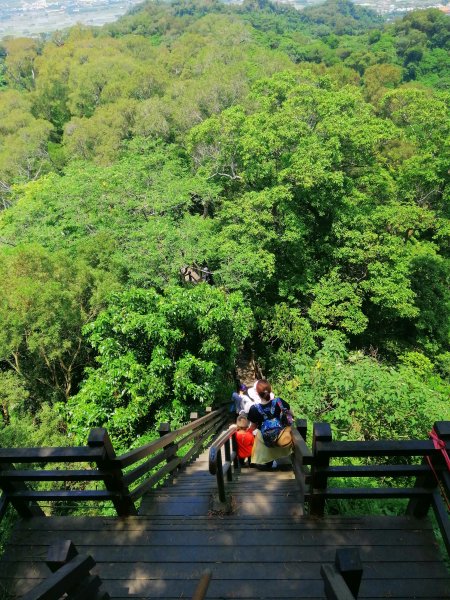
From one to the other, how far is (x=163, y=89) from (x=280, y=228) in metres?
25.3

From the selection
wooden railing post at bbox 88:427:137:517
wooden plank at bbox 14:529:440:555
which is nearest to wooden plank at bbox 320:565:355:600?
wooden plank at bbox 14:529:440:555

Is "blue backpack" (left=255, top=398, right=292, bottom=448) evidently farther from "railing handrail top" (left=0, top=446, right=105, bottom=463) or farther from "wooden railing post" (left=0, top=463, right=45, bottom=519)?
"wooden railing post" (left=0, top=463, right=45, bottom=519)

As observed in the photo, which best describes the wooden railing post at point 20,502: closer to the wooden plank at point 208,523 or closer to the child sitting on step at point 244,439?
the wooden plank at point 208,523

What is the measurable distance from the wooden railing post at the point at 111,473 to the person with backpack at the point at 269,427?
1880 millimetres

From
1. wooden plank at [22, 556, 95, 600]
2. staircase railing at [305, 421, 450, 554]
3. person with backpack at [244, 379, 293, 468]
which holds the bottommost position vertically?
person with backpack at [244, 379, 293, 468]

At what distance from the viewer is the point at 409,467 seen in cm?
306

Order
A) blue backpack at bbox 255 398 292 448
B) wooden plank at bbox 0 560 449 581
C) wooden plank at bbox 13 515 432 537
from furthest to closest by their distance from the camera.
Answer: blue backpack at bbox 255 398 292 448, wooden plank at bbox 13 515 432 537, wooden plank at bbox 0 560 449 581

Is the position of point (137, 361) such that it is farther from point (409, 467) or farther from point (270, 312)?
point (270, 312)

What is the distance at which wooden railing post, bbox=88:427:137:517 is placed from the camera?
303 cm

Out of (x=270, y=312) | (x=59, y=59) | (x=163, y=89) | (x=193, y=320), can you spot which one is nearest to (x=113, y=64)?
(x=163, y=89)

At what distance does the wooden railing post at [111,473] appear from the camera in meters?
3.03

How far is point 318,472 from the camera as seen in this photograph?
10.2ft

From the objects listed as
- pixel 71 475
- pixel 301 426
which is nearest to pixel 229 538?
pixel 301 426

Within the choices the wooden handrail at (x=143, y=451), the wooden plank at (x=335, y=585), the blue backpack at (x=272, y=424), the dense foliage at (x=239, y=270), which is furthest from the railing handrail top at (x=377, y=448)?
the dense foliage at (x=239, y=270)
